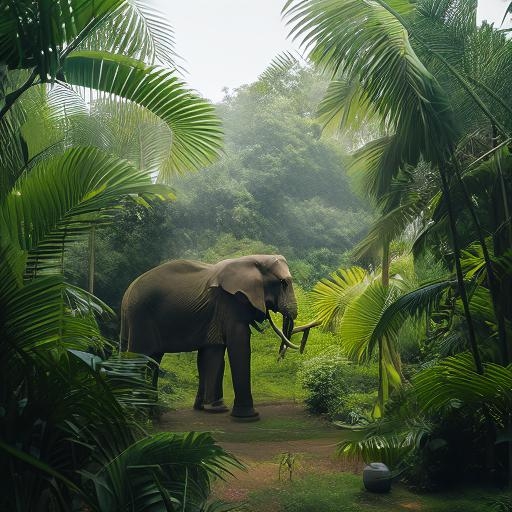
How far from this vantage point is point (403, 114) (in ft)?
16.6

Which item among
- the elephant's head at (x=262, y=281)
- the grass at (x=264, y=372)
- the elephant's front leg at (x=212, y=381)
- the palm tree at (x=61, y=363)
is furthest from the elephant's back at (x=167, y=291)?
the palm tree at (x=61, y=363)

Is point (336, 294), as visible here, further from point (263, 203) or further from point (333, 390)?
point (263, 203)

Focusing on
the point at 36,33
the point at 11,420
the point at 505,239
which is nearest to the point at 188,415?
the point at 505,239

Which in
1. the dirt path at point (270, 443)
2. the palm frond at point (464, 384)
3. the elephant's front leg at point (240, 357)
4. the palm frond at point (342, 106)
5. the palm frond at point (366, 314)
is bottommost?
the dirt path at point (270, 443)

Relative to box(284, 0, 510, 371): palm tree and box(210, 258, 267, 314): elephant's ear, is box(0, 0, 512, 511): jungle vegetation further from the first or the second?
box(210, 258, 267, 314): elephant's ear

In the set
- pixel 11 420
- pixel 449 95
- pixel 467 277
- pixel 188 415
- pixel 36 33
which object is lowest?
pixel 188 415

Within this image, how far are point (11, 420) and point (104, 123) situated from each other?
5367 mm

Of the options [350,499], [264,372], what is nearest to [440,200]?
[350,499]

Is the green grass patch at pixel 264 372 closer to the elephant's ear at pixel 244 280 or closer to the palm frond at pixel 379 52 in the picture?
the elephant's ear at pixel 244 280

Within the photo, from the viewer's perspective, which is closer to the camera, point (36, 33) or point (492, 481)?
point (36, 33)

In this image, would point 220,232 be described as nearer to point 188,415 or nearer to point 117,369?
point 188,415

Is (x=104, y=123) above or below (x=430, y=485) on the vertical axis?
above

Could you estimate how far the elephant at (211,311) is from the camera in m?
9.34

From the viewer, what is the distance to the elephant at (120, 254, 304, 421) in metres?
9.34
